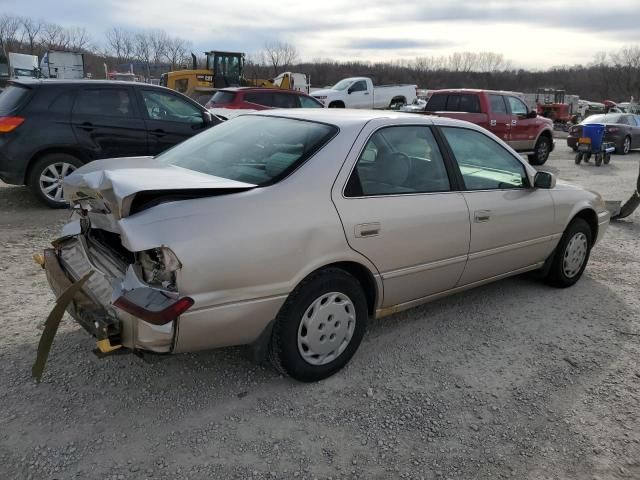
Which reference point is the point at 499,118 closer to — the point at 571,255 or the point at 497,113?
the point at 497,113

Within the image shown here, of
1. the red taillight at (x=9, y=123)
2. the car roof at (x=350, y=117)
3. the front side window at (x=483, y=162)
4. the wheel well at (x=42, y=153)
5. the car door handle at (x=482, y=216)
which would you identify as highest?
the car roof at (x=350, y=117)

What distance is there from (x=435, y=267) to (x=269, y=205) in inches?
53.9

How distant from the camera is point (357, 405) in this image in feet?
9.37

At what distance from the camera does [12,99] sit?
656 centimetres

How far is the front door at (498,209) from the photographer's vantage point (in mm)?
3680

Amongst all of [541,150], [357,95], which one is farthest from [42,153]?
[357,95]

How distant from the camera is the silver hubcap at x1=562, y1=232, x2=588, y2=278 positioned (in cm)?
461

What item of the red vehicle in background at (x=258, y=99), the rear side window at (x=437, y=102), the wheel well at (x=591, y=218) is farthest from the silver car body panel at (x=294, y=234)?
the red vehicle in background at (x=258, y=99)

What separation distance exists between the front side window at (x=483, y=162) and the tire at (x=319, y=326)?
1.31 meters

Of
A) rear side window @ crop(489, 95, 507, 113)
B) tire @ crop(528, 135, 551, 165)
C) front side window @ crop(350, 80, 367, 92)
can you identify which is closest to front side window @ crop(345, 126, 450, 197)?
rear side window @ crop(489, 95, 507, 113)

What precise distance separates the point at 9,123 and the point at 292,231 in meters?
5.43

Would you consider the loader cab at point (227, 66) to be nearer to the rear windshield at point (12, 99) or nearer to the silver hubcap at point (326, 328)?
the rear windshield at point (12, 99)

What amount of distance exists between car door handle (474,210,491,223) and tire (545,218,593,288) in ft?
4.00

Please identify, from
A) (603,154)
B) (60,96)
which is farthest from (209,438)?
(603,154)
